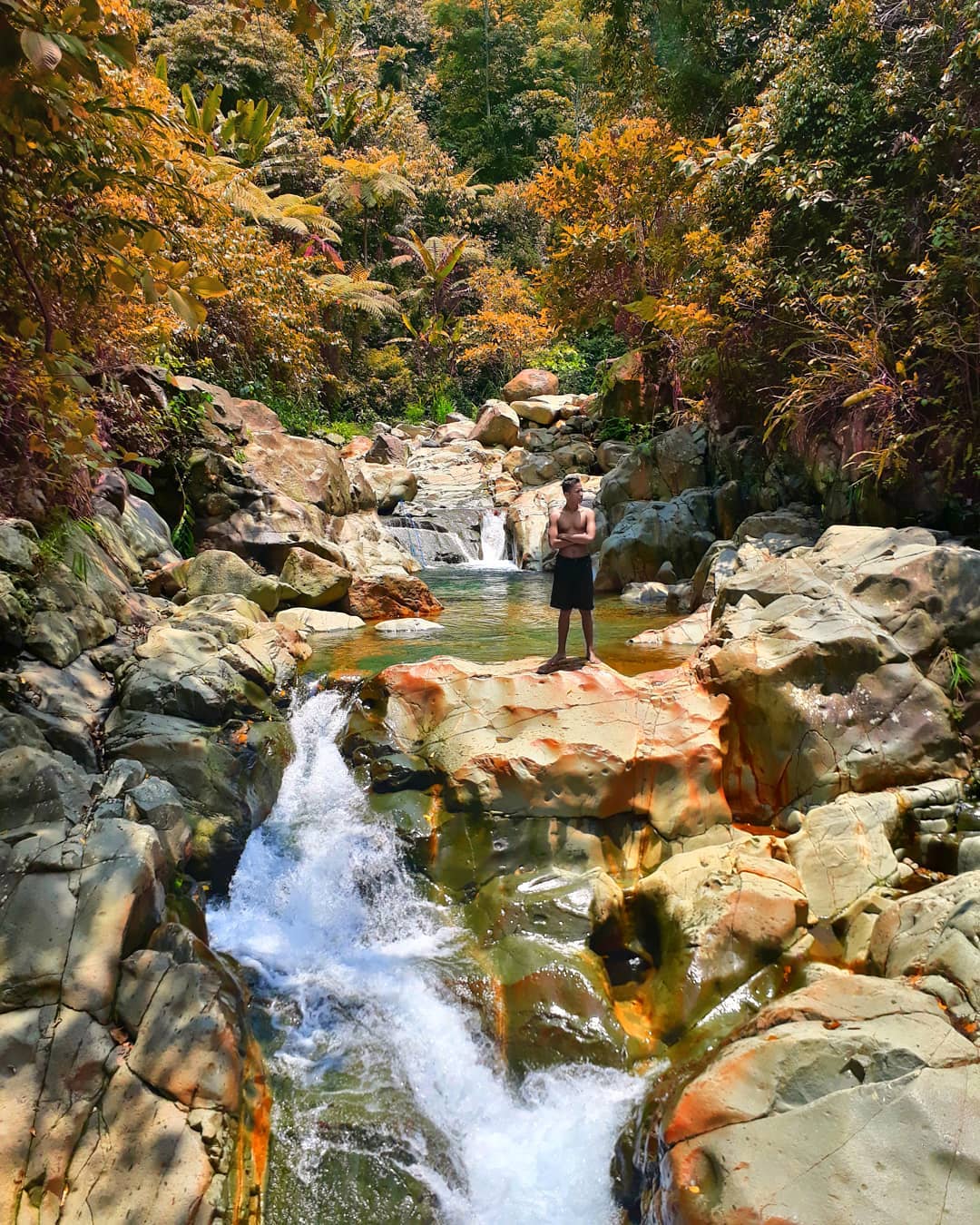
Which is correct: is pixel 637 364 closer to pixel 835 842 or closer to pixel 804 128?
pixel 804 128

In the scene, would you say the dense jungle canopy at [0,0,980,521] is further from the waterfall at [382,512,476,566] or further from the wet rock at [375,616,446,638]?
the wet rock at [375,616,446,638]

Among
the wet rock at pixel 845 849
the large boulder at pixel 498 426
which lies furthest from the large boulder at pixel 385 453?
the wet rock at pixel 845 849

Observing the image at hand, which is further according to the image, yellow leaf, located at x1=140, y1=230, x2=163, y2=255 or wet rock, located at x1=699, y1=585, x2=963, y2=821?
wet rock, located at x1=699, y1=585, x2=963, y2=821

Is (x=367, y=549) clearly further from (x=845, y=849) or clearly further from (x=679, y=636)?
(x=845, y=849)

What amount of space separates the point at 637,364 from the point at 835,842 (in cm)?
1521

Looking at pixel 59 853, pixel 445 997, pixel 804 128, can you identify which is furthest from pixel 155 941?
pixel 804 128

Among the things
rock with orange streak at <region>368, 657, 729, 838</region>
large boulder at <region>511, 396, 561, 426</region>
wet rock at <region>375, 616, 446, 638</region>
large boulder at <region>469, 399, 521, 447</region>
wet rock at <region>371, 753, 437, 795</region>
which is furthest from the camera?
large boulder at <region>511, 396, 561, 426</region>

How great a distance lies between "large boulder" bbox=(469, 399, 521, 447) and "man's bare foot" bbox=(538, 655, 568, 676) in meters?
16.2

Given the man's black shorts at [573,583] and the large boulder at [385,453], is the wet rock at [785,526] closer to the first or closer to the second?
the man's black shorts at [573,583]

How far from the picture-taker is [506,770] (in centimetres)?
572

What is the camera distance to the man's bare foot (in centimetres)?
660

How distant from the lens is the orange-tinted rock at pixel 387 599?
1114cm

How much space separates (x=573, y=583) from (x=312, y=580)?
→ 5158 millimetres

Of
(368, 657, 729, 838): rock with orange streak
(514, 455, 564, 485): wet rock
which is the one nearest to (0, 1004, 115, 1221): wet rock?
(368, 657, 729, 838): rock with orange streak
